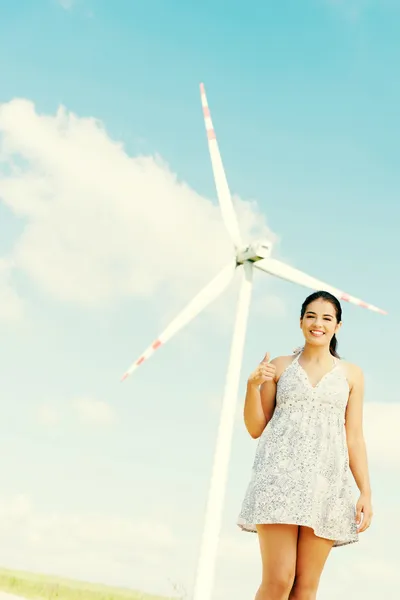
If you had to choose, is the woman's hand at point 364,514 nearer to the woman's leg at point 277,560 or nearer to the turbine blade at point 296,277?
the woman's leg at point 277,560

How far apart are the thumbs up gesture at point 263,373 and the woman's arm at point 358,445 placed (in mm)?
734

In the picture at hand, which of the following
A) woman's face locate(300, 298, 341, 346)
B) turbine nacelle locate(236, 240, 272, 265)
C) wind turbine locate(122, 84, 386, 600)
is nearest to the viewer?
woman's face locate(300, 298, 341, 346)

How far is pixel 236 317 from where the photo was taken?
9023 mm

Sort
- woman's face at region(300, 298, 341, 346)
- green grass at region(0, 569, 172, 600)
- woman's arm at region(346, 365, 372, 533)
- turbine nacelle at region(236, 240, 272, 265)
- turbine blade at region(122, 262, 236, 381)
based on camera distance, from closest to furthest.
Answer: woman's arm at region(346, 365, 372, 533) < woman's face at region(300, 298, 341, 346) < turbine nacelle at region(236, 240, 272, 265) < turbine blade at region(122, 262, 236, 381) < green grass at region(0, 569, 172, 600)

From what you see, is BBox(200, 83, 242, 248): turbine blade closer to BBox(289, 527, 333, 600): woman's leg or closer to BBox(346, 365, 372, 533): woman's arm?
BBox(346, 365, 372, 533): woman's arm

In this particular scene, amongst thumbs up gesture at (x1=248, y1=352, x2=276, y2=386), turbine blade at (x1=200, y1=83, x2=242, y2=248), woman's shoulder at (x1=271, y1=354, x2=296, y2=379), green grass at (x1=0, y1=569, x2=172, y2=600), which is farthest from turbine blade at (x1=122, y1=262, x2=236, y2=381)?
green grass at (x1=0, y1=569, x2=172, y2=600)

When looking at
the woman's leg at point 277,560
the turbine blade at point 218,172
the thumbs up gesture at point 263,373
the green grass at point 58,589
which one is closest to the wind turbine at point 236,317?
the turbine blade at point 218,172

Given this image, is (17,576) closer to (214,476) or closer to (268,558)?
(214,476)

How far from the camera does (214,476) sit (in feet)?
25.0

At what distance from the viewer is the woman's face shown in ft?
20.0

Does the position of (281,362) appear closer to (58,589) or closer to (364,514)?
(364,514)

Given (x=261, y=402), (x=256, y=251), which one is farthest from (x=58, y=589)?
(x=261, y=402)

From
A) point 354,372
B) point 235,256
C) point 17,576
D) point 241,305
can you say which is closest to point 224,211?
point 235,256

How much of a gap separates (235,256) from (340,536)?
15.9 feet
